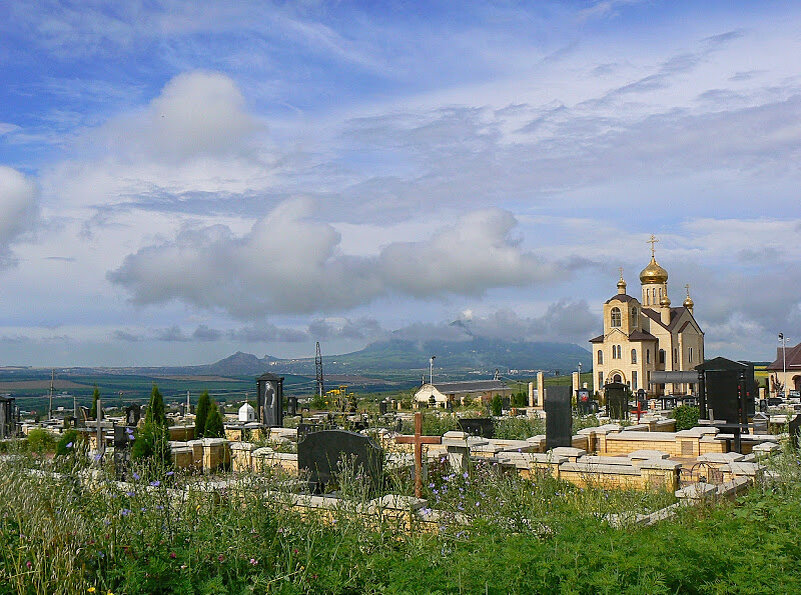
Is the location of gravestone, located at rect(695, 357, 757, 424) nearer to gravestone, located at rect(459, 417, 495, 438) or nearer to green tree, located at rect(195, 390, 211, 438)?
gravestone, located at rect(459, 417, 495, 438)

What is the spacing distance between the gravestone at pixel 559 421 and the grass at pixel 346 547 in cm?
678

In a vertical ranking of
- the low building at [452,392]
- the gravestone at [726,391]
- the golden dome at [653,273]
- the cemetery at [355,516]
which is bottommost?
the low building at [452,392]

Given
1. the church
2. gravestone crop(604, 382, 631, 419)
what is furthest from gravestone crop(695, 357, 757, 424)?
the church

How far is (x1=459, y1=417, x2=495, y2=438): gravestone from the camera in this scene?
16.9 meters

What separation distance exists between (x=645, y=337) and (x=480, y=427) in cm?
4724

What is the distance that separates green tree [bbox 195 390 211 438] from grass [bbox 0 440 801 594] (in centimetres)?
1174

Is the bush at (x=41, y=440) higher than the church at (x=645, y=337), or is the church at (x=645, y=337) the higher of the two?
the church at (x=645, y=337)

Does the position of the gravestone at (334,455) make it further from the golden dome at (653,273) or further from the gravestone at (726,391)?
the golden dome at (653,273)

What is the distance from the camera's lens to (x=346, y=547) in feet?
18.1

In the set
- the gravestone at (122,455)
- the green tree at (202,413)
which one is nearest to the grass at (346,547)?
the gravestone at (122,455)

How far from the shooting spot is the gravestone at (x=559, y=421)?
13914mm

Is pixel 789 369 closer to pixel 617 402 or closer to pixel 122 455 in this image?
pixel 617 402

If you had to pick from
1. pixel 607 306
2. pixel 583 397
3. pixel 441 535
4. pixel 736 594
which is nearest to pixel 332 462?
pixel 441 535

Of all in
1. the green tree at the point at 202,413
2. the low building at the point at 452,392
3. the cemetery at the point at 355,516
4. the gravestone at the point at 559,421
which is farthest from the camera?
the low building at the point at 452,392
